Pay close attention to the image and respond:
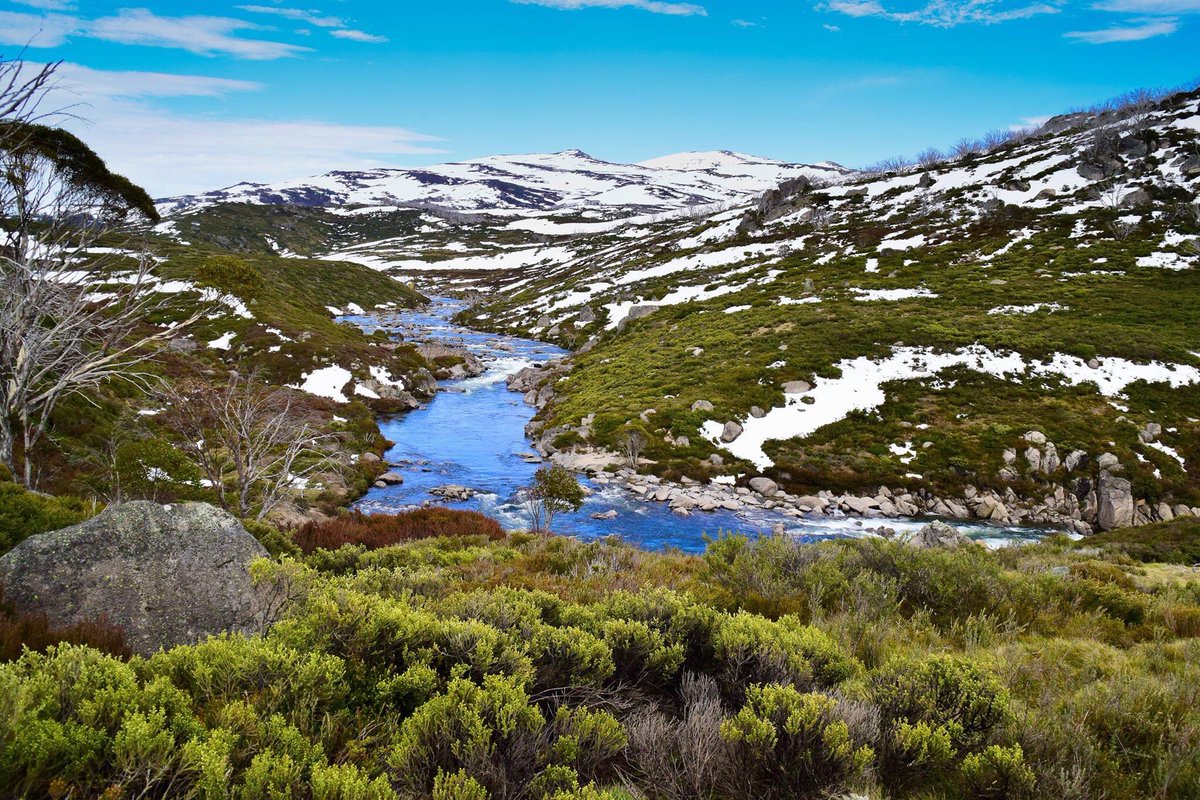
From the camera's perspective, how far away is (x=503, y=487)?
28906 millimetres

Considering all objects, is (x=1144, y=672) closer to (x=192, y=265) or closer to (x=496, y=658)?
(x=496, y=658)

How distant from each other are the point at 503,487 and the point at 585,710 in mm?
24980

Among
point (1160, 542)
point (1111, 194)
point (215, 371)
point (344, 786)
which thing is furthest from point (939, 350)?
point (1111, 194)

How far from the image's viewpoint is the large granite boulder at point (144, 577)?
6074 mm

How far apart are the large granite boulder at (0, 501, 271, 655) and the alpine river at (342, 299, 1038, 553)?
9.76m

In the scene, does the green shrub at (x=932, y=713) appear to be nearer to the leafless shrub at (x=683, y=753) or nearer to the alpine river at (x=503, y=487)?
the leafless shrub at (x=683, y=753)

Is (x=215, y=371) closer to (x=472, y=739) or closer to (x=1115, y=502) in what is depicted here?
(x=472, y=739)

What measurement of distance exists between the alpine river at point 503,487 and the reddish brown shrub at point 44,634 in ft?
35.7

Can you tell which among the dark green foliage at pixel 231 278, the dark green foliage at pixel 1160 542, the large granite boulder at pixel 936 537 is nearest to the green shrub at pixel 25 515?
the large granite boulder at pixel 936 537

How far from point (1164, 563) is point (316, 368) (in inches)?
1951

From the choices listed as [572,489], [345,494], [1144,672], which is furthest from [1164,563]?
[345,494]

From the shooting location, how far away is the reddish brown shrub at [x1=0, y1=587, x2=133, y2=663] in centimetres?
465

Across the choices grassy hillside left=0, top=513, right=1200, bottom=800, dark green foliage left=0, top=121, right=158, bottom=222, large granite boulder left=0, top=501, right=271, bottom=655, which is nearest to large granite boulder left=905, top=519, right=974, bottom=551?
grassy hillside left=0, top=513, right=1200, bottom=800

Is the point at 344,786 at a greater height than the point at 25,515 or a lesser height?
greater
